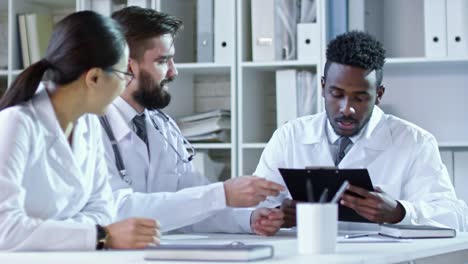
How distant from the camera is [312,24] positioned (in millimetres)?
3639

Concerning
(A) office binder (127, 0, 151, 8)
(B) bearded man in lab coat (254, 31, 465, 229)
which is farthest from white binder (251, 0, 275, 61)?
(B) bearded man in lab coat (254, 31, 465, 229)

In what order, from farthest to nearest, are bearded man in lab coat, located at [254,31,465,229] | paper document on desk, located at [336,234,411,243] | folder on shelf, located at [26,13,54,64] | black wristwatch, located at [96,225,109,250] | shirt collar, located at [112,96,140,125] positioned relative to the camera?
folder on shelf, located at [26,13,54,64] → bearded man in lab coat, located at [254,31,465,229] → shirt collar, located at [112,96,140,125] → paper document on desk, located at [336,234,411,243] → black wristwatch, located at [96,225,109,250]

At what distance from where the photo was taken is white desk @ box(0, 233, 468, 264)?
1.75 metres

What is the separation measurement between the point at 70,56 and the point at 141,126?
0.79m

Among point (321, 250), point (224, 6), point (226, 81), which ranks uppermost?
point (224, 6)

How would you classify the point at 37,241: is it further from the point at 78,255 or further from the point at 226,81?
the point at 226,81

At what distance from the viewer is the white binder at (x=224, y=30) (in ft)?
12.3

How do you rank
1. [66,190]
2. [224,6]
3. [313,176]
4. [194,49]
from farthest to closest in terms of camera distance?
[194,49] < [224,6] < [313,176] < [66,190]

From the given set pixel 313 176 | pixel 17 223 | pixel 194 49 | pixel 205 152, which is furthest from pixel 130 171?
pixel 194 49

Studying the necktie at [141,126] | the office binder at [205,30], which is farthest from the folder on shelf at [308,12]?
the necktie at [141,126]

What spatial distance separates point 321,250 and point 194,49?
2.32 metres

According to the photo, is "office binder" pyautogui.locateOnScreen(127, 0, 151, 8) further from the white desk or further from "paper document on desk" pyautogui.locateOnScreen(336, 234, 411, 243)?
"paper document on desk" pyautogui.locateOnScreen(336, 234, 411, 243)

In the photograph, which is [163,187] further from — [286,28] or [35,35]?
[35,35]

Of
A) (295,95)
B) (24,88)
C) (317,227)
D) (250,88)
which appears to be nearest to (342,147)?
(295,95)
